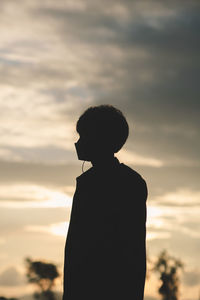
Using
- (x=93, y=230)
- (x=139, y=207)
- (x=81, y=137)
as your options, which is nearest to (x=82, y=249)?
(x=93, y=230)

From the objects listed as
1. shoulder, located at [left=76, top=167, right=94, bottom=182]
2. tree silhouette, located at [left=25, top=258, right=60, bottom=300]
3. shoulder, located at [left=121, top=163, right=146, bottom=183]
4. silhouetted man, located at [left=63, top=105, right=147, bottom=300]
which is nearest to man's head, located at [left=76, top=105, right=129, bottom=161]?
silhouetted man, located at [left=63, top=105, right=147, bottom=300]

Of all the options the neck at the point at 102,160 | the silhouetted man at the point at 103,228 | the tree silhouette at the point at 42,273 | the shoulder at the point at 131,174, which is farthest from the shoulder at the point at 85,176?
the tree silhouette at the point at 42,273

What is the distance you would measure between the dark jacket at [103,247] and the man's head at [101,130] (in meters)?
0.38

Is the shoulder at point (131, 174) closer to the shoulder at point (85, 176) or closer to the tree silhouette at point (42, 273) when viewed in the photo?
the shoulder at point (85, 176)

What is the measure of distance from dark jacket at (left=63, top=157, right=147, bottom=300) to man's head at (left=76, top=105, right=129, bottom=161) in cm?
38

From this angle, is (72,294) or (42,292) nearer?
(72,294)

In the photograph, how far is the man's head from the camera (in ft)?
23.1

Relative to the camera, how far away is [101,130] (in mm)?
7113

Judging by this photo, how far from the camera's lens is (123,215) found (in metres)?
7.16

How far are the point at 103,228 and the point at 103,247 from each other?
23cm

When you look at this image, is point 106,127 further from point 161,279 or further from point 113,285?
point 161,279

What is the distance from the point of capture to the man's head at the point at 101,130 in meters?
7.05

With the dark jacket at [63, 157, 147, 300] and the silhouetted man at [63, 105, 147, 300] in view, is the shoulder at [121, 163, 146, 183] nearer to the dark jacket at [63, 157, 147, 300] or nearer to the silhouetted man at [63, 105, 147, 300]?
the silhouetted man at [63, 105, 147, 300]

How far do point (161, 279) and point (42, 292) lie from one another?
1082 cm
